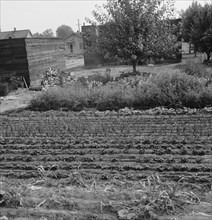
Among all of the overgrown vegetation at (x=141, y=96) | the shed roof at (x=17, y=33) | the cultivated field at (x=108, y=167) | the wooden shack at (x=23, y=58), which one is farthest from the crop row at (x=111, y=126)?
the shed roof at (x=17, y=33)

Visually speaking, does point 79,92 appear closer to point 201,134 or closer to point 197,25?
point 201,134

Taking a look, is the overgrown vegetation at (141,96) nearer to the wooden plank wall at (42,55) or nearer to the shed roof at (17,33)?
the wooden plank wall at (42,55)

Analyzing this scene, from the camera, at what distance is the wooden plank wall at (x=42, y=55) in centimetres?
1551

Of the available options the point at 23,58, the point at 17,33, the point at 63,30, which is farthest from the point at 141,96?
the point at 63,30

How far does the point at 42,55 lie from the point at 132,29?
19.4ft

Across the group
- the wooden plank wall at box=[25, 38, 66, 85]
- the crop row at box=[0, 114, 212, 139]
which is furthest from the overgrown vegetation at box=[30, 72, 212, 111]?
the wooden plank wall at box=[25, 38, 66, 85]

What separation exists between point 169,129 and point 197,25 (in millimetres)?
17054

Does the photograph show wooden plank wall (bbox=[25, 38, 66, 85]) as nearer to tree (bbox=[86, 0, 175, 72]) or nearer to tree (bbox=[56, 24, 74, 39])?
tree (bbox=[86, 0, 175, 72])

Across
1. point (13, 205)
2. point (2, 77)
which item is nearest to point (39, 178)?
point (13, 205)

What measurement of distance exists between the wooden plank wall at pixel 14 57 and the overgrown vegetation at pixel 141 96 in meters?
5.36

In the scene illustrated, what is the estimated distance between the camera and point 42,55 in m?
17.2

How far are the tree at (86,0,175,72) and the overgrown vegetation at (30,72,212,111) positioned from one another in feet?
16.4

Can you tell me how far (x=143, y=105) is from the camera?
9.43 m

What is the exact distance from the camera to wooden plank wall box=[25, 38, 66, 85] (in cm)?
1551
